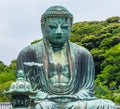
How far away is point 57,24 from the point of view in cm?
1519

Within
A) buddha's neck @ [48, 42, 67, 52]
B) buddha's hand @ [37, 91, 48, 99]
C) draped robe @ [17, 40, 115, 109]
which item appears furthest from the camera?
buddha's neck @ [48, 42, 67, 52]

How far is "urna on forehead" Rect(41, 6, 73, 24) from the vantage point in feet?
50.1

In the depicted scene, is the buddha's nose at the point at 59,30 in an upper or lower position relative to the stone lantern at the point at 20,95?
upper

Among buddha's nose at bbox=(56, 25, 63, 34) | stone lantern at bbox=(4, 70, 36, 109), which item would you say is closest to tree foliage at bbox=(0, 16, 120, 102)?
buddha's nose at bbox=(56, 25, 63, 34)

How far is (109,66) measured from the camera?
46906 millimetres

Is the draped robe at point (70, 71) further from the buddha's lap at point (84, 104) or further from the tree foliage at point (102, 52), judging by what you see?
the tree foliage at point (102, 52)

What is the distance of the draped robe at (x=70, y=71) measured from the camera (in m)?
14.9

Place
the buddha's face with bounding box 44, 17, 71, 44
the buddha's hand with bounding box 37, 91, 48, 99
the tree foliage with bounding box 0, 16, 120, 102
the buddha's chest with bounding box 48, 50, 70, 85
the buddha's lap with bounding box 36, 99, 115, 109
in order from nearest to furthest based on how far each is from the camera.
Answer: the buddha's lap with bounding box 36, 99, 115, 109 < the buddha's hand with bounding box 37, 91, 48, 99 < the buddha's chest with bounding box 48, 50, 70, 85 < the buddha's face with bounding box 44, 17, 71, 44 < the tree foliage with bounding box 0, 16, 120, 102

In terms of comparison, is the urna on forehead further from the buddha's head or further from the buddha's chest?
the buddha's chest

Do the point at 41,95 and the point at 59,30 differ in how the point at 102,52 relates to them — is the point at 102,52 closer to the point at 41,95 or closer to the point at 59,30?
the point at 59,30

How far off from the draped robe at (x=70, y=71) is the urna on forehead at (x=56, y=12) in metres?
0.62

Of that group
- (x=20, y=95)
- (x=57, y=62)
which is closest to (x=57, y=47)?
(x=57, y=62)

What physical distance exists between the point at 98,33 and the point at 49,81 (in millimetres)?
42442

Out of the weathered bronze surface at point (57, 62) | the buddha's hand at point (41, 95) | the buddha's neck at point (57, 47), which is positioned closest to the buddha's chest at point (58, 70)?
the weathered bronze surface at point (57, 62)
